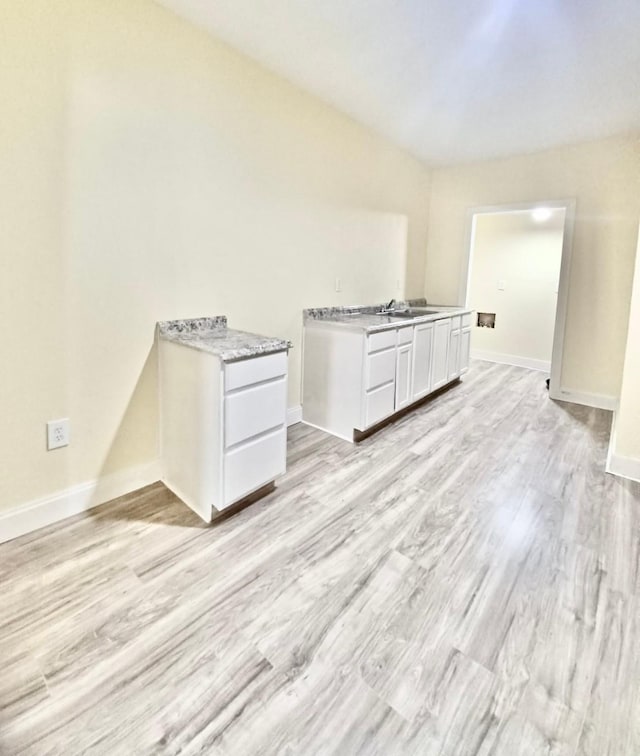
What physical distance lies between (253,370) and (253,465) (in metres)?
0.49

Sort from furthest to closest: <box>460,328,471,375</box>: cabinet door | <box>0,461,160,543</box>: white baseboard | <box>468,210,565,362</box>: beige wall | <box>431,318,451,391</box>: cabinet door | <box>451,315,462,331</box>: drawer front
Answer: <box>468,210,565,362</box>: beige wall
<box>460,328,471,375</box>: cabinet door
<box>451,315,462,331</box>: drawer front
<box>431,318,451,391</box>: cabinet door
<box>0,461,160,543</box>: white baseboard

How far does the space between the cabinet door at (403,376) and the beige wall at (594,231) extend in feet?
5.88

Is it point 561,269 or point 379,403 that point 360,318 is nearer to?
point 379,403

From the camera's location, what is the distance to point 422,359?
3.64m

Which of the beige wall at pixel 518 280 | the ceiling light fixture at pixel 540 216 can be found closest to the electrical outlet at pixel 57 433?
the beige wall at pixel 518 280

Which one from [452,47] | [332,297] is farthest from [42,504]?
[452,47]

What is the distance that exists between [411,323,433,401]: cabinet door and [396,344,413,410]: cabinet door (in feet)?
0.28

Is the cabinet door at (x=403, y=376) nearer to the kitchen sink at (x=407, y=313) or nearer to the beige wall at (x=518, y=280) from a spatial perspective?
the kitchen sink at (x=407, y=313)

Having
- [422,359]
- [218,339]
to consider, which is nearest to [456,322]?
[422,359]

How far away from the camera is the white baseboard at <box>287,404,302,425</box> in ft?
10.7

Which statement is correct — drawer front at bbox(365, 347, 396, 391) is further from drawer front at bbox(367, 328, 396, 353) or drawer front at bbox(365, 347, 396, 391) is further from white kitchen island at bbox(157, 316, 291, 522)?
white kitchen island at bbox(157, 316, 291, 522)

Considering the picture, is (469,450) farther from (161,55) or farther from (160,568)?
(161,55)

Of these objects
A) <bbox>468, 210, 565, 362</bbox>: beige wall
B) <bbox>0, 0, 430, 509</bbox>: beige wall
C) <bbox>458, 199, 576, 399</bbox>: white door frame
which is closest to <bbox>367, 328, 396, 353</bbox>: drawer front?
<bbox>0, 0, 430, 509</bbox>: beige wall

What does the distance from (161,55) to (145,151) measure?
0.48 meters
